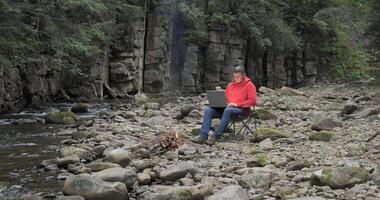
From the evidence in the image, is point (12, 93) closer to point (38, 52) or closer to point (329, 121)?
point (38, 52)

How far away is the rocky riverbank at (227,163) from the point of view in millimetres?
5836

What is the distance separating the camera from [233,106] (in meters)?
Result: 10.1

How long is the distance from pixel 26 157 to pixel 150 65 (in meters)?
23.9

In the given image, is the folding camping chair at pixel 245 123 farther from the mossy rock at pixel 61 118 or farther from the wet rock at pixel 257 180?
the mossy rock at pixel 61 118

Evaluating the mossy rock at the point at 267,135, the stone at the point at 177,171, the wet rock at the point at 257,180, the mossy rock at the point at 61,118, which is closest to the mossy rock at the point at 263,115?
the mossy rock at the point at 267,135

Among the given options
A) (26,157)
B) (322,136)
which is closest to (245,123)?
(322,136)

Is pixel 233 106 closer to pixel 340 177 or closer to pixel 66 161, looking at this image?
pixel 66 161

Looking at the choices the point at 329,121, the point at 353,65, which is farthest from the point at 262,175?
the point at 353,65

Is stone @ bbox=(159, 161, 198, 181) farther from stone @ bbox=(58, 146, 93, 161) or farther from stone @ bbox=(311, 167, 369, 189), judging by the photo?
stone @ bbox=(58, 146, 93, 161)

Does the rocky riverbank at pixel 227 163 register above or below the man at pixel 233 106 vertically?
below

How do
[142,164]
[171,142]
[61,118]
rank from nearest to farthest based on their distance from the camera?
[142,164], [171,142], [61,118]

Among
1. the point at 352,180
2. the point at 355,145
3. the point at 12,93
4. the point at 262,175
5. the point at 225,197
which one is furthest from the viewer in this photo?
the point at 12,93

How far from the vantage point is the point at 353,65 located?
48000 mm

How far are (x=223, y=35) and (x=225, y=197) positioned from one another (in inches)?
1304
